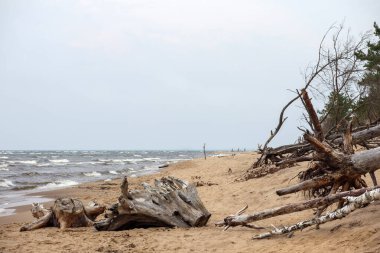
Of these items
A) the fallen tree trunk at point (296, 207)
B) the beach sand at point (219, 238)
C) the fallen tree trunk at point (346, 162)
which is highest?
the fallen tree trunk at point (346, 162)

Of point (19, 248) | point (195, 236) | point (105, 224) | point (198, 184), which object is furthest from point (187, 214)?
point (198, 184)

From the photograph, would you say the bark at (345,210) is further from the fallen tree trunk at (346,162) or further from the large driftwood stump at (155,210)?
the large driftwood stump at (155,210)

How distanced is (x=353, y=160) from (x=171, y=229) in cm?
341

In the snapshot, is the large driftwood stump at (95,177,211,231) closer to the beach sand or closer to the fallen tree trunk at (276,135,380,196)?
the beach sand

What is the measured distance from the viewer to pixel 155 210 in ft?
22.9

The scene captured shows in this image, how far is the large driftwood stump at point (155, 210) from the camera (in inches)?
271

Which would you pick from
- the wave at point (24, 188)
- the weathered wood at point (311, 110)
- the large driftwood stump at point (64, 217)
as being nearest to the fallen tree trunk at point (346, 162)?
the weathered wood at point (311, 110)

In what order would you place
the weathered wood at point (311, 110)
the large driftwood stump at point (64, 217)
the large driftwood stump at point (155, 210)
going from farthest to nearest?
the large driftwood stump at point (64, 217)
the large driftwood stump at point (155, 210)
the weathered wood at point (311, 110)

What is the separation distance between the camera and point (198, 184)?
573 inches

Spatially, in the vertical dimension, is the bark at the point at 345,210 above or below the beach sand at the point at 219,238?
above

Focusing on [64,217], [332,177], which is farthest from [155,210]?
[332,177]

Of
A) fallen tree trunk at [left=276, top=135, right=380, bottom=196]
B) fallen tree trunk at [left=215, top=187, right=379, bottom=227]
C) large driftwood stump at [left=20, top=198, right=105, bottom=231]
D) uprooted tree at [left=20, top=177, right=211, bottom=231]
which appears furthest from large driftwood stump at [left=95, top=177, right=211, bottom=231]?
fallen tree trunk at [left=276, top=135, right=380, bottom=196]

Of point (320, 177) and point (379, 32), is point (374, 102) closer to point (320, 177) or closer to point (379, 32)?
point (379, 32)

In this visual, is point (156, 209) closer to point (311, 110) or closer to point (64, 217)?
point (64, 217)
